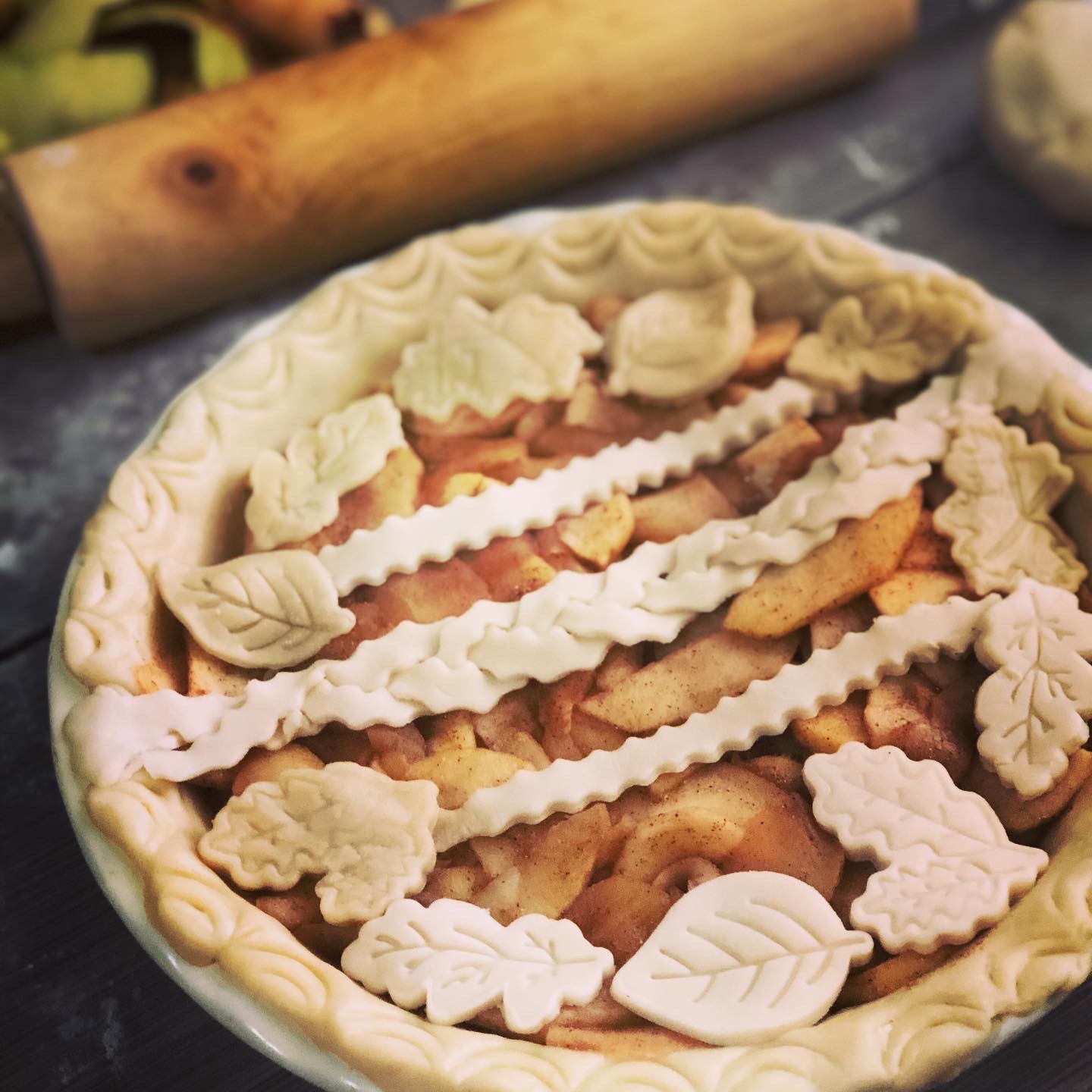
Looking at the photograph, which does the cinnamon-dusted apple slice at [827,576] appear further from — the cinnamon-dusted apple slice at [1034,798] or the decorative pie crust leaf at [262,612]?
the decorative pie crust leaf at [262,612]

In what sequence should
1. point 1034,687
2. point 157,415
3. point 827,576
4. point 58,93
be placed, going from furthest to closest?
point 58,93 → point 157,415 → point 827,576 → point 1034,687

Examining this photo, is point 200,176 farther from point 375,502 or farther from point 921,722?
point 921,722

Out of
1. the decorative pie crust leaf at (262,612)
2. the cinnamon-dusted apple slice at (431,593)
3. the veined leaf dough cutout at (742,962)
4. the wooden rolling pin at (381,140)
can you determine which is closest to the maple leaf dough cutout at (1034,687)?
the veined leaf dough cutout at (742,962)

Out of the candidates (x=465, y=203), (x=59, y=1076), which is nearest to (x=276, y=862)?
(x=59, y=1076)

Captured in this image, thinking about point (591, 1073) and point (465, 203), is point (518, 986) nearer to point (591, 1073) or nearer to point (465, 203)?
point (591, 1073)

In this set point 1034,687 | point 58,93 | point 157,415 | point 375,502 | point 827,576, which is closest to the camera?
point 1034,687

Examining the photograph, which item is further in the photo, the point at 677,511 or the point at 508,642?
the point at 677,511

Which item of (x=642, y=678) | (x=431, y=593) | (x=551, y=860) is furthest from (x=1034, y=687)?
(x=431, y=593)

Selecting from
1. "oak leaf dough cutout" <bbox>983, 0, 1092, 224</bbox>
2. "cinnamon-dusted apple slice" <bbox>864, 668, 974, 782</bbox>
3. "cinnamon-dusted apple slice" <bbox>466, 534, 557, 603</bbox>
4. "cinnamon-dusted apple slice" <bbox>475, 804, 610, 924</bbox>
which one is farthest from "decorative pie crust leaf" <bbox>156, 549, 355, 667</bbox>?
"oak leaf dough cutout" <bbox>983, 0, 1092, 224</bbox>
